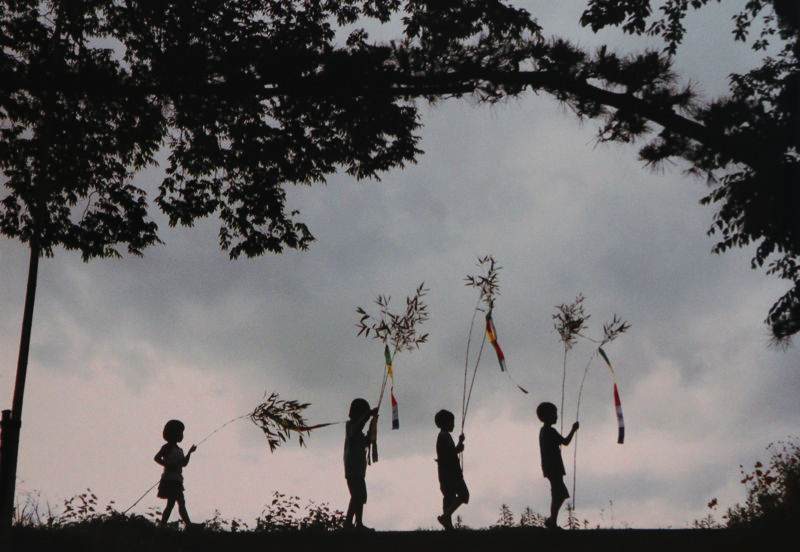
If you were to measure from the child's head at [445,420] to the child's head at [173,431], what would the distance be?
10.6 ft

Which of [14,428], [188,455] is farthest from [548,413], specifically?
[14,428]

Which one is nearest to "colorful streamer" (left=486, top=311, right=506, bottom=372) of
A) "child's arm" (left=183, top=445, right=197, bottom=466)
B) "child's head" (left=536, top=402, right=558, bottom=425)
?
"child's head" (left=536, top=402, right=558, bottom=425)

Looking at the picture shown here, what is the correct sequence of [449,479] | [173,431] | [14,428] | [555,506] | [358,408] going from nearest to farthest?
[14,428], [555,506], [449,479], [358,408], [173,431]

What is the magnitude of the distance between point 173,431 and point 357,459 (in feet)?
7.94

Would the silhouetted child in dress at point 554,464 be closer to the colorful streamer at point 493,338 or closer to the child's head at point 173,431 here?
the colorful streamer at point 493,338

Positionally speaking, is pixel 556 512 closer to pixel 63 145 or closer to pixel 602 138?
pixel 602 138

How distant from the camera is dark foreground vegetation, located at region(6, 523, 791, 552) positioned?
8188 millimetres

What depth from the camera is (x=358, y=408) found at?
1092 centimetres

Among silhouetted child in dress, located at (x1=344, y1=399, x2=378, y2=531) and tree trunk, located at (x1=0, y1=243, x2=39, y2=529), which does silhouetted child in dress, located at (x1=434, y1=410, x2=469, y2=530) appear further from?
tree trunk, located at (x1=0, y1=243, x2=39, y2=529)

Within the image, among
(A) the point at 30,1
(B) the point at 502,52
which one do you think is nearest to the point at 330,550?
(B) the point at 502,52

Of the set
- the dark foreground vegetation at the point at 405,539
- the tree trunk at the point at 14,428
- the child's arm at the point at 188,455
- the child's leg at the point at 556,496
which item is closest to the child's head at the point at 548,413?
the child's leg at the point at 556,496

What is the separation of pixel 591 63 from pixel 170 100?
15.5ft

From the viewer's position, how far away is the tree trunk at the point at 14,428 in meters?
7.82

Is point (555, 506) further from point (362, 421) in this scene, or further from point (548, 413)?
point (362, 421)
